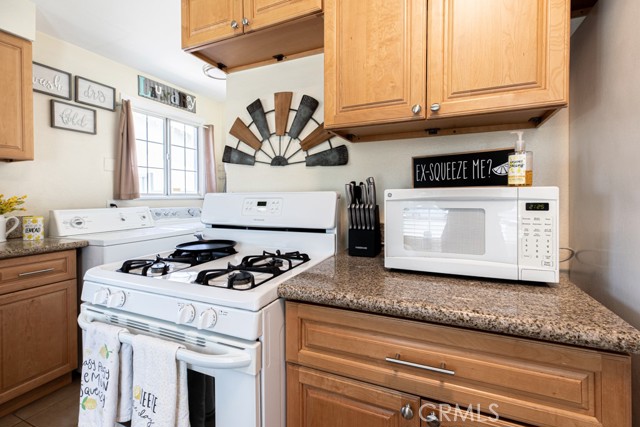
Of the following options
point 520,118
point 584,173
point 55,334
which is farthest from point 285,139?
point 55,334

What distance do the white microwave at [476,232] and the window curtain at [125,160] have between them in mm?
2679

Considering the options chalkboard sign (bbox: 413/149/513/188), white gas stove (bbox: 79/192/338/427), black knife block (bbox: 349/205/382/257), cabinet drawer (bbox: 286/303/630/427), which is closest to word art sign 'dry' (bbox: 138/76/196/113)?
white gas stove (bbox: 79/192/338/427)

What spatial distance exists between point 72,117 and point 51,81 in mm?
281

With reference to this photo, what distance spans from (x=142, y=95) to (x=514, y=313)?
3.61 m

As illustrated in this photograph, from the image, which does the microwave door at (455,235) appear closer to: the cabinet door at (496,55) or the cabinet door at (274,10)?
the cabinet door at (496,55)

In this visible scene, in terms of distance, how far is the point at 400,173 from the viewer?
1487mm

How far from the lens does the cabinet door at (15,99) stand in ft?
6.33

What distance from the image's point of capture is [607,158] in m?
0.97

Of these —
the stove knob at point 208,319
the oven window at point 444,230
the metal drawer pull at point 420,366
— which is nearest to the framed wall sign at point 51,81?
the stove knob at point 208,319

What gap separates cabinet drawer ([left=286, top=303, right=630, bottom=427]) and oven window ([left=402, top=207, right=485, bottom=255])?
1.16ft

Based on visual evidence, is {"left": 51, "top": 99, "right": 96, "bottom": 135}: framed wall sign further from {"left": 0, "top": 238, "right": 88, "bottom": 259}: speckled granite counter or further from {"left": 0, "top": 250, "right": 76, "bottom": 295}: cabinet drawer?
{"left": 0, "top": 250, "right": 76, "bottom": 295}: cabinet drawer

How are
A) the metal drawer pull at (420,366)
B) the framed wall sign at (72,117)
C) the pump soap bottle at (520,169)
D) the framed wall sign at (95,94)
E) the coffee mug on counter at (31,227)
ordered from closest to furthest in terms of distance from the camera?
the metal drawer pull at (420,366), the pump soap bottle at (520,169), the coffee mug on counter at (31,227), the framed wall sign at (72,117), the framed wall sign at (95,94)

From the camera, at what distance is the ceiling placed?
2.07 metres

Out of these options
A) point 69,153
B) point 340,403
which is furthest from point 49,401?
point 340,403
